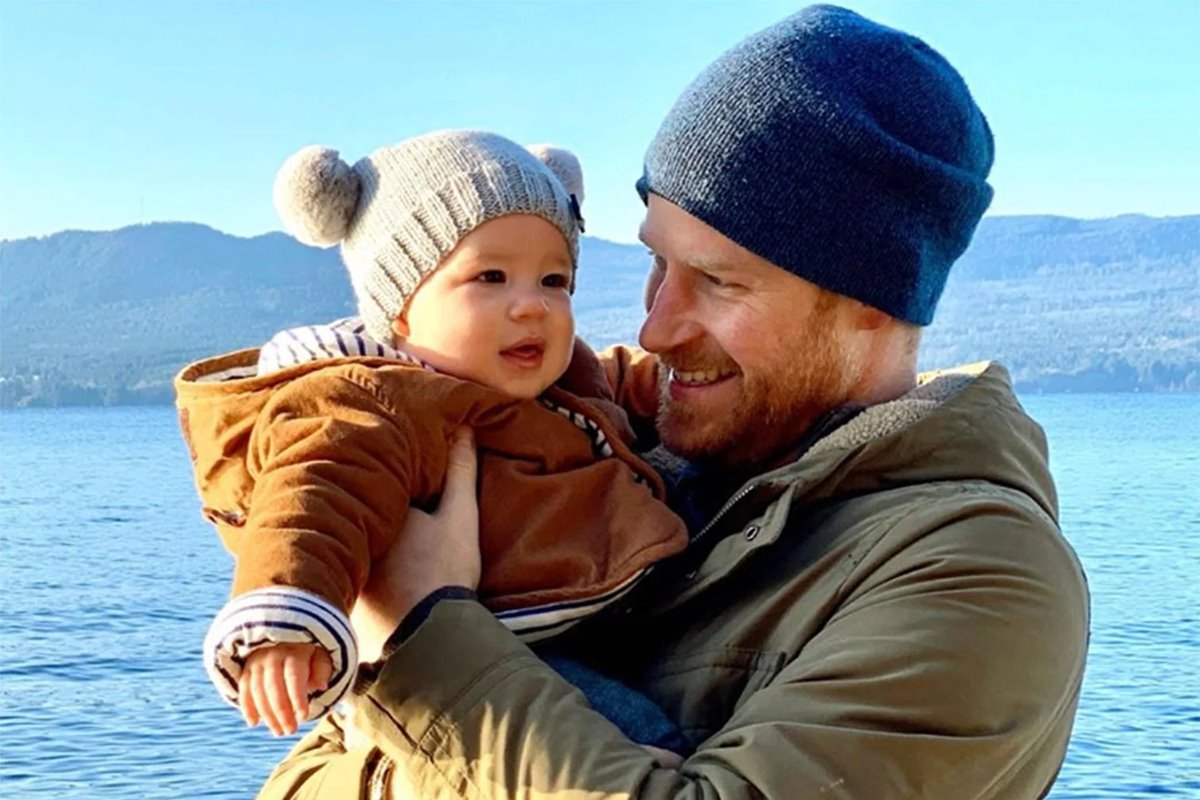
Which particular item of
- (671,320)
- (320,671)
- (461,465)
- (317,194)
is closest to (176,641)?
(317,194)

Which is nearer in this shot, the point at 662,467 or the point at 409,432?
the point at 409,432

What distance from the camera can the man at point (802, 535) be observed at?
1.80 m

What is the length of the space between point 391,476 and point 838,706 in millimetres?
611

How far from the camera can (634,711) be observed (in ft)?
6.57

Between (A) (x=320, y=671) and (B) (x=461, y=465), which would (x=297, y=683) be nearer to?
(A) (x=320, y=671)

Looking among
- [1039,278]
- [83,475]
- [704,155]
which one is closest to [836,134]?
[704,155]

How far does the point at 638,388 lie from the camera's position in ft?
9.07

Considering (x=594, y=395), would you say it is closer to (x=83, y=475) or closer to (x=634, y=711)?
(x=634, y=711)

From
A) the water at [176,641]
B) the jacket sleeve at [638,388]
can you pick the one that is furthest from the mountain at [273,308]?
the jacket sleeve at [638,388]

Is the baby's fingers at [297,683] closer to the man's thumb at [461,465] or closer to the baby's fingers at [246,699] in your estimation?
the baby's fingers at [246,699]

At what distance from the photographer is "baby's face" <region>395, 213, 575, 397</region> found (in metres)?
2.33

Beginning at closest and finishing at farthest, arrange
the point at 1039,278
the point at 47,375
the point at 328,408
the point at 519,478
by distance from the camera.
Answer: the point at 328,408, the point at 519,478, the point at 47,375, the point at 1039,278

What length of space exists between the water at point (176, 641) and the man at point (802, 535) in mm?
14266

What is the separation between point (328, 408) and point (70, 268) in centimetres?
11329
